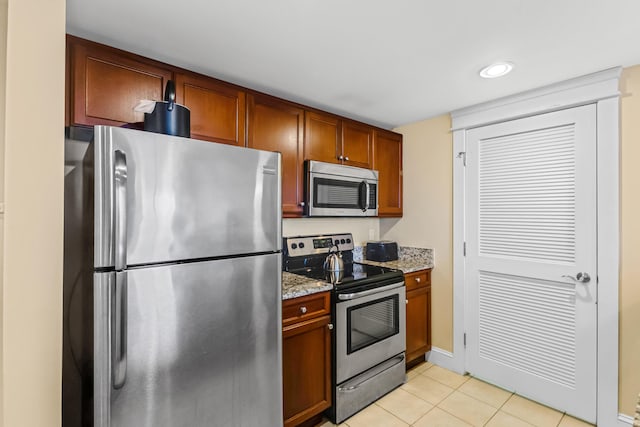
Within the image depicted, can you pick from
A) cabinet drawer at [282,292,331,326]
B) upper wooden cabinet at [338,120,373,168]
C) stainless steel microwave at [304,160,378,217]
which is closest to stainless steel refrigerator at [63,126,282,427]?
cabinet drawer at [282,292,331,326]

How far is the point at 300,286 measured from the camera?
186cm

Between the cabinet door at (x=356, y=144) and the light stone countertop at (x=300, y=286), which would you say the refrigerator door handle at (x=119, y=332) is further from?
the cabinet door at (x=356, y=144)

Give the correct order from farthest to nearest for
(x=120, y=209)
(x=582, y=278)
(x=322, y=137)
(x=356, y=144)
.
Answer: (x=356, y=144)
(x=322, y=137)
(x=582, y=278)
(x=120, y=209)

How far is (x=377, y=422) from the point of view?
1982 millimetres

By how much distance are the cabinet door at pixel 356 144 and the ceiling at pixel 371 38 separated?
503 mm

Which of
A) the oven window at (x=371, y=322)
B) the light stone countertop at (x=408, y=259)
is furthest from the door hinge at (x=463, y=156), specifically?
the oven window at (x=371, y=322)

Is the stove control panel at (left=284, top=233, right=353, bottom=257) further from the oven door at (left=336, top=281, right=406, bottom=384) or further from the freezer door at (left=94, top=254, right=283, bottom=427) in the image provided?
the freezer door at (left=94, top=254, right=283, bottom=427)

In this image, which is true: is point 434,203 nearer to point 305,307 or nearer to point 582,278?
point 582,278

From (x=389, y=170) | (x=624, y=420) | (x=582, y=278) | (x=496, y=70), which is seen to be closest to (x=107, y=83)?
(x=496, y=70)

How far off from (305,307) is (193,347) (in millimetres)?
732

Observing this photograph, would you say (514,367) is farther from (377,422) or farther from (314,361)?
(314,361)

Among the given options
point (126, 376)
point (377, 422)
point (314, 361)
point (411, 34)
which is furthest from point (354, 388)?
point (411, 34)

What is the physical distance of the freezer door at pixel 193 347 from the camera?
1.08 metres

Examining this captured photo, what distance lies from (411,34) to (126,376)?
190 centimetres
